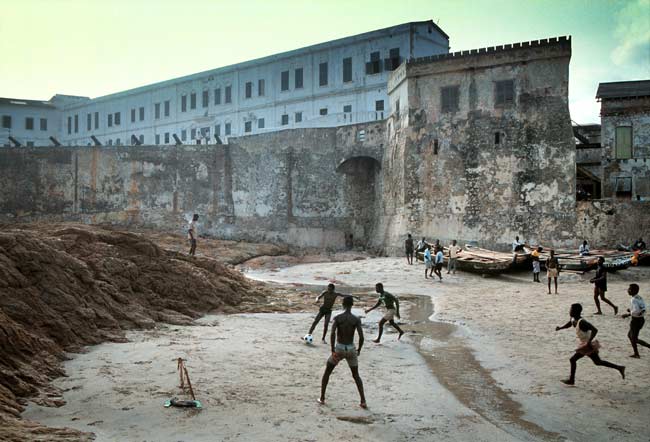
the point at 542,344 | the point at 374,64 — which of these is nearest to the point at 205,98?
the point at 374,64

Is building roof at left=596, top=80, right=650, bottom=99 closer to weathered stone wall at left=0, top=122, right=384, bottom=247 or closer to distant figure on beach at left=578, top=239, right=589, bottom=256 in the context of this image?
distant figure on beach at left=578, top=239, right=589, bottom=256

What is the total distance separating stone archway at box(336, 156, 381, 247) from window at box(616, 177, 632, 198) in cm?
1300

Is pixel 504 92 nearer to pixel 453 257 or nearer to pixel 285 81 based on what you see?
pixel 453 257

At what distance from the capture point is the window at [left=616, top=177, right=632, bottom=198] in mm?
30734

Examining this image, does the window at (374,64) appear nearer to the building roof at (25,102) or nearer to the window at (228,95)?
the window at (228,95)

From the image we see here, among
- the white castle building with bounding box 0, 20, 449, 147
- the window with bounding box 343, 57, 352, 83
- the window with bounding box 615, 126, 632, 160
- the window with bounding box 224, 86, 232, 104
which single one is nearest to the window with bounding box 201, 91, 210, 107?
the white castle building with bounding box 0, 20, 449, 147

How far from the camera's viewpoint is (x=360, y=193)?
113 ft

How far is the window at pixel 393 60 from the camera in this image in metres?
39.5

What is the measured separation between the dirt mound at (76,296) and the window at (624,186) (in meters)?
21.8

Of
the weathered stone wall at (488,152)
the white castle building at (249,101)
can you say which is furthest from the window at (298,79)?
the weathered stone wall at (488,152)

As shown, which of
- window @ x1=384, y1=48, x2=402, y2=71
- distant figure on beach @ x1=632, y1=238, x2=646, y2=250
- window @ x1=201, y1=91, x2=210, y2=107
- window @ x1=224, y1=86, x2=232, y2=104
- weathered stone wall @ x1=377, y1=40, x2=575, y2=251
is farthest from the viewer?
window @ x1=201, y1=91, x2=210, y2=107

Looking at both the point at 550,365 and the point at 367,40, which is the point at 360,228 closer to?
the point at 367,40

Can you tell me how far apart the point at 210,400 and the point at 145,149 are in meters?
31.0

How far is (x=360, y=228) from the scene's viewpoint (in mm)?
34094
